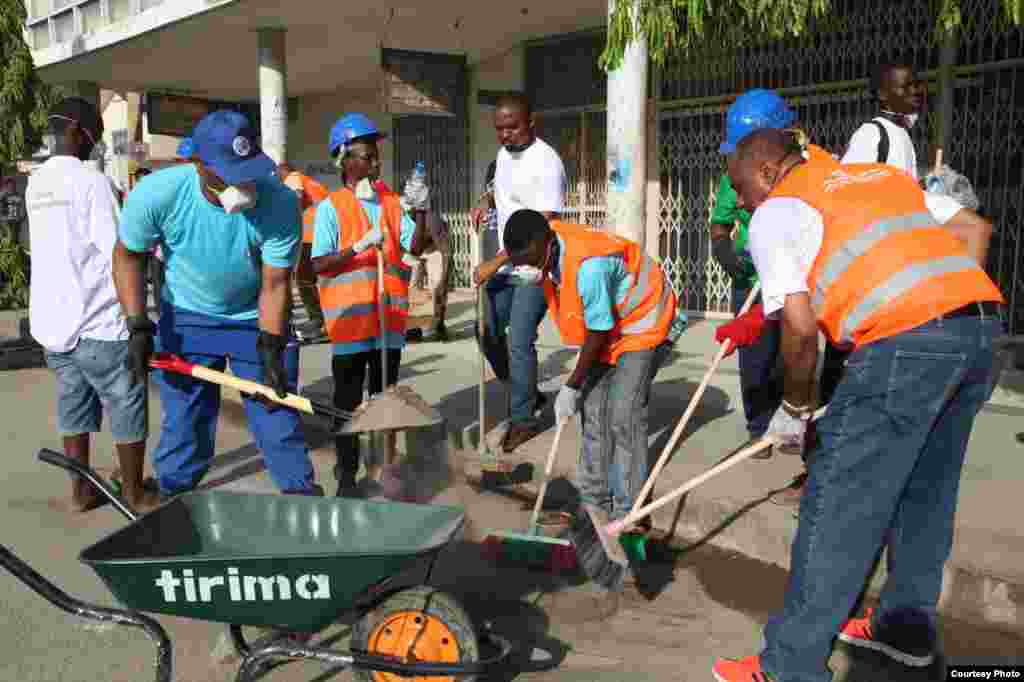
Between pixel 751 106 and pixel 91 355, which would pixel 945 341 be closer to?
pixel 751 106

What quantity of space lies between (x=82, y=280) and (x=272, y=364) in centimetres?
136

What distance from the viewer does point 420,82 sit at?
29.9ft

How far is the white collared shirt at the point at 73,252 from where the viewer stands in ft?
13.1

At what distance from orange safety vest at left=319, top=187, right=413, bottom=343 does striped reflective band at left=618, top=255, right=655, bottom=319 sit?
1.37 meters

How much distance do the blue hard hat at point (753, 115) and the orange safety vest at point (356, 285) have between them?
5.81 ft

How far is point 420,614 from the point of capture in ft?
7.93

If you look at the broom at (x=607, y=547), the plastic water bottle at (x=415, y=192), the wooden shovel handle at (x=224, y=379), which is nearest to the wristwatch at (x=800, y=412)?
the broom at (x=607, y=547)

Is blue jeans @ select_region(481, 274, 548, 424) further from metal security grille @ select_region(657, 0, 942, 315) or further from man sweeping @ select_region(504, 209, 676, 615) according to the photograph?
metal security grille @ select_region(657, 0, 942, 315)

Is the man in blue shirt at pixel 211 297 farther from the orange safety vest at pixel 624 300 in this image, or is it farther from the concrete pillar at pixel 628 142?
the concrete pillar at pixel 628 142

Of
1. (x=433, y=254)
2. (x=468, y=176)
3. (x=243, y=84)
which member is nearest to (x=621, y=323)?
(x=433, y=254)

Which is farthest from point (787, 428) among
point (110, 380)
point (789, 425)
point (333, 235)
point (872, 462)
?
point (110, 380)

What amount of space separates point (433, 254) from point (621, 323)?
666 centimetres

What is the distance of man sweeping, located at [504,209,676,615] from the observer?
129 inches

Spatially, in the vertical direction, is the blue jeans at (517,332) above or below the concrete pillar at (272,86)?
below
